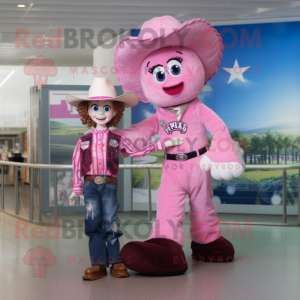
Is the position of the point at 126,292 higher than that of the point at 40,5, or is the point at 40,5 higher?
the point at 40,5

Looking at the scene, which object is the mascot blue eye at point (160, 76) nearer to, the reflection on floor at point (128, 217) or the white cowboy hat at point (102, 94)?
the white cowboy hat at point (102, 94)

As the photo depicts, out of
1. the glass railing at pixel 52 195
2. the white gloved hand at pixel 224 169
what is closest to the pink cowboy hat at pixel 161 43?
the white gloved hand at pixel 224 169

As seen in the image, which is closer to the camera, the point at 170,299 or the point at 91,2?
the point at 170,299

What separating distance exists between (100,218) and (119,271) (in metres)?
0.42

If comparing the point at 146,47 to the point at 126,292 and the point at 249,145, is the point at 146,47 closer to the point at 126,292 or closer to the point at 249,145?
the point at 126,292

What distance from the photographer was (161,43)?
10.6 ft

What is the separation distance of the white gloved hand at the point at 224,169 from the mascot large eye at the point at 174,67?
72 cm

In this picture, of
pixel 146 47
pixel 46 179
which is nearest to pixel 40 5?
pixel 46 179

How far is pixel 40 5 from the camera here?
538 cm

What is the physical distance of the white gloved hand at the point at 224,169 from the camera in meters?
3.07

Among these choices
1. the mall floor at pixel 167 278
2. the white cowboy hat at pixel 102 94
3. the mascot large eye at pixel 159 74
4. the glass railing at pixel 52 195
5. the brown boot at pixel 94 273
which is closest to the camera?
the mall floor at pixel 167 278

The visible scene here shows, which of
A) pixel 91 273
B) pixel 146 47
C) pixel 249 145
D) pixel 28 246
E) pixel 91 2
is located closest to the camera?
pixel 91 273

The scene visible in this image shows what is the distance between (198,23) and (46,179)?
10.5 ft

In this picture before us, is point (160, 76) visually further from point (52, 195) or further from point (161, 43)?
point (52, 195)
